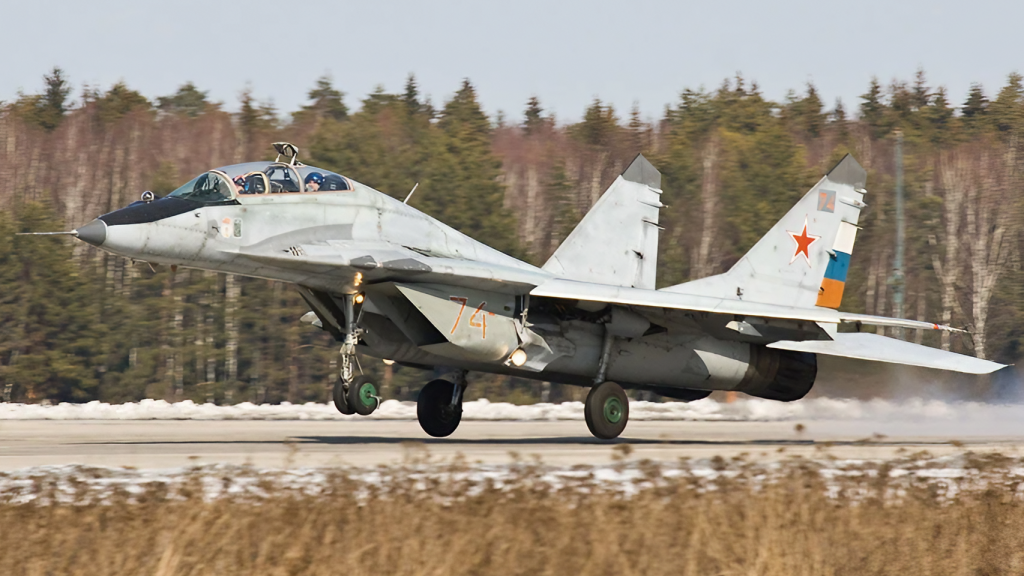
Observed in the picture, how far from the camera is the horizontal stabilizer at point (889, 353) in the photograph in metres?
14.7

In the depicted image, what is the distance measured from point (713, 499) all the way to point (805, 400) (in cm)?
1290

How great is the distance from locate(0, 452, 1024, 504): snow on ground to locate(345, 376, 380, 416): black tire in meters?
3.51

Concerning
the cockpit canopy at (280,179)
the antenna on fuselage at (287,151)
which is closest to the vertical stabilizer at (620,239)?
the cockpit canopy at (280,179)

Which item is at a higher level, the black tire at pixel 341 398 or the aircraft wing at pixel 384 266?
the aircraft wing at pixel 384 266

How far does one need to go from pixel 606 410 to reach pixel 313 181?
15.4ft

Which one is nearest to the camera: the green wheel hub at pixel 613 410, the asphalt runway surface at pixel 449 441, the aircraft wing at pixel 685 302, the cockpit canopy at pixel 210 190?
the asphalt runway surface at pixel 449 441

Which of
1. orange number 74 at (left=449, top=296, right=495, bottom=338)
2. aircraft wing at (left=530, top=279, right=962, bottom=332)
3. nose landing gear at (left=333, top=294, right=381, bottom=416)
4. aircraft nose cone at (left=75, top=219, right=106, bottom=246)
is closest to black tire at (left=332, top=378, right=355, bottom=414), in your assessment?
nose landing gear at (left=333, top=294, right=381, bottom=416)

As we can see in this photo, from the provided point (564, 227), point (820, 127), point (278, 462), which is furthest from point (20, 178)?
point (278, 462)

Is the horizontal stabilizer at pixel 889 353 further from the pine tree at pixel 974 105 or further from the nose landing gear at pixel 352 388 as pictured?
the pine tree at pixel 974 105

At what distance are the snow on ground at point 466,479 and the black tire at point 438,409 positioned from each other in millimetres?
5292

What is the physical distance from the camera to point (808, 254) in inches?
647

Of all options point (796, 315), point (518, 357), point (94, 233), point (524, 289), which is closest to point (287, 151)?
point (94, 233)

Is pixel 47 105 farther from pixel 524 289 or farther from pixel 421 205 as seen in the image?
pixel 524 289

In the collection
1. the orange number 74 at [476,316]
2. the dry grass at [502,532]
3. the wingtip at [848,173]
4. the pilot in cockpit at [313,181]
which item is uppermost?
the wingtip at [848,173]
